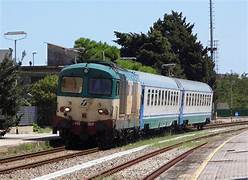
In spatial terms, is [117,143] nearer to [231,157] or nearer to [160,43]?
[231,157]

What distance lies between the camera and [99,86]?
A: 24.8 m

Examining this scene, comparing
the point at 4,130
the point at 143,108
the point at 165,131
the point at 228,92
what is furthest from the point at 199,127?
the point at 228,92

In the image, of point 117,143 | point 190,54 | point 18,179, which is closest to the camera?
point 18,179

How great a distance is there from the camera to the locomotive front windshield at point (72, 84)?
24.8m

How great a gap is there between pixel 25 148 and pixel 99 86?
13.1 ft

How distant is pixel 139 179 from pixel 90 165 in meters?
3.51

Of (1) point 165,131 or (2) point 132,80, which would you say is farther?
(1) point 165,131

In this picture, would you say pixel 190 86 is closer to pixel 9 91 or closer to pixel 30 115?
→ pixel 30 115

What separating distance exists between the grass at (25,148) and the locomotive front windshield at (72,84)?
2.41 m

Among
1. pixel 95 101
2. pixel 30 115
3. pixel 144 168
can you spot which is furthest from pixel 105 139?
pixel 30 115

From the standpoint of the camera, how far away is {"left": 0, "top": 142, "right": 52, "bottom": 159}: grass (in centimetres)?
2180

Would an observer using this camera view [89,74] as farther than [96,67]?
No

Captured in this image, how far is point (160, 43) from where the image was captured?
256ft

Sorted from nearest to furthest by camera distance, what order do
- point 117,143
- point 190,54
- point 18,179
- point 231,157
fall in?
point 18,179
point 231,157
point 117,143
point 190,54
